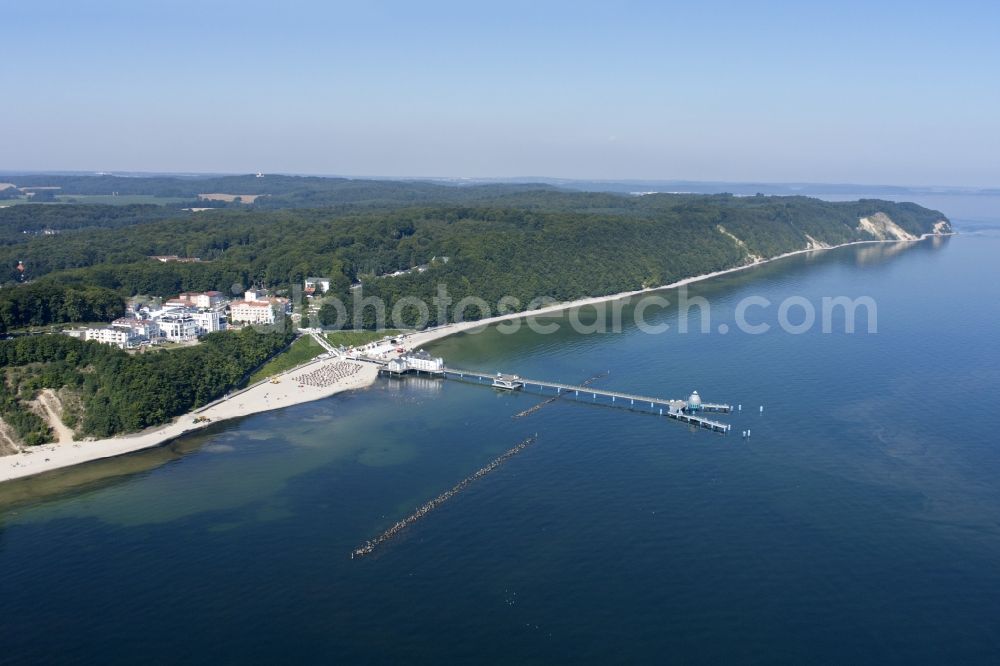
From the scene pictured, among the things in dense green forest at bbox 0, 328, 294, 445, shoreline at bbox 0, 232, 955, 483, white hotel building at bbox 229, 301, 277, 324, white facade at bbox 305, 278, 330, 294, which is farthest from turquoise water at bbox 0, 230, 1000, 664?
white facade at bbox 305, 278, 330, 294

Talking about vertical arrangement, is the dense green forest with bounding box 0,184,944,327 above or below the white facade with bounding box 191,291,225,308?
above

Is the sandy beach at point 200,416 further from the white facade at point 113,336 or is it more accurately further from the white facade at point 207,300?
the white facade at point 207,300

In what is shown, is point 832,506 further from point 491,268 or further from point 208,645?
point 491,268

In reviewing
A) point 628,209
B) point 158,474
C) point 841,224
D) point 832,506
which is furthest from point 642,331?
point 841,224

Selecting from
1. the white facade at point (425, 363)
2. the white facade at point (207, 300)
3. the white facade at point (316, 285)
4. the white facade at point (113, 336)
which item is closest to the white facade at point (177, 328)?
the white facade at point (113, 336)

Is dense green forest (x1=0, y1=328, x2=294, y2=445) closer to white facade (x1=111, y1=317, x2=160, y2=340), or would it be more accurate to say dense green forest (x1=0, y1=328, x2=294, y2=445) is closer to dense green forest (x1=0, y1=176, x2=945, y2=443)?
dense green forest (x1=0, y1=176, x2=945, y2=443)

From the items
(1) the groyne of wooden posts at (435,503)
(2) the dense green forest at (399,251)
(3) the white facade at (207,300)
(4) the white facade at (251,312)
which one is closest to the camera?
(1) the groyne of wooden posts at (435,503)
